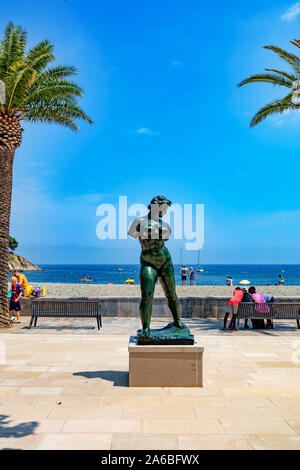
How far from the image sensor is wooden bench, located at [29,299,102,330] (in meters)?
10.5

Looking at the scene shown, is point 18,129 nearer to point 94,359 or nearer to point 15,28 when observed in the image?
point 15,28

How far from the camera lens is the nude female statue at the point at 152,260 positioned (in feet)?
18.4

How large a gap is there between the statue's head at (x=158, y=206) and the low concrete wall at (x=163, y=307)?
704 centimetres

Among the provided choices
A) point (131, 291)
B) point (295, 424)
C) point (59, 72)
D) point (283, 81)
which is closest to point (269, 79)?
point (283, 81)

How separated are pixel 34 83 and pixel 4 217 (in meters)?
4.14

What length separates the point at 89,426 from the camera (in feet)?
13.1

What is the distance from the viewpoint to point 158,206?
5.88 metres

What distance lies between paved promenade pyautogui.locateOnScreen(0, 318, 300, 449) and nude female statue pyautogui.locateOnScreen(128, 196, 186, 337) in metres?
0.99

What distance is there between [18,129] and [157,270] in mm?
7419

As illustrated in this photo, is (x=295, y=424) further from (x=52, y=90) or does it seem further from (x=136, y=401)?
(x=52, y=90)

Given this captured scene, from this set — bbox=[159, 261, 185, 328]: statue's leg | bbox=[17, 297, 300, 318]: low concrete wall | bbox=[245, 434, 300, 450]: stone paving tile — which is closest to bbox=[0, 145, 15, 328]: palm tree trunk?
bbox=[17, 297, 300, 318]: low concrete wall

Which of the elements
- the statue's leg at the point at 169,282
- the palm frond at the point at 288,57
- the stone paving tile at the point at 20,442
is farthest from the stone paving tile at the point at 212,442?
the palm frond at the point at 288,57

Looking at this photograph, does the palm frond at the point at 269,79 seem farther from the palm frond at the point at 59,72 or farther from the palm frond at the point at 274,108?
the palm frond at the point at 59,72

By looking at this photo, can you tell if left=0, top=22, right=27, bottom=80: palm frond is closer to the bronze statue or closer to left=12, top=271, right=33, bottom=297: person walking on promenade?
left=12, top=271, right=33, bottom=297: person walking on promenade
